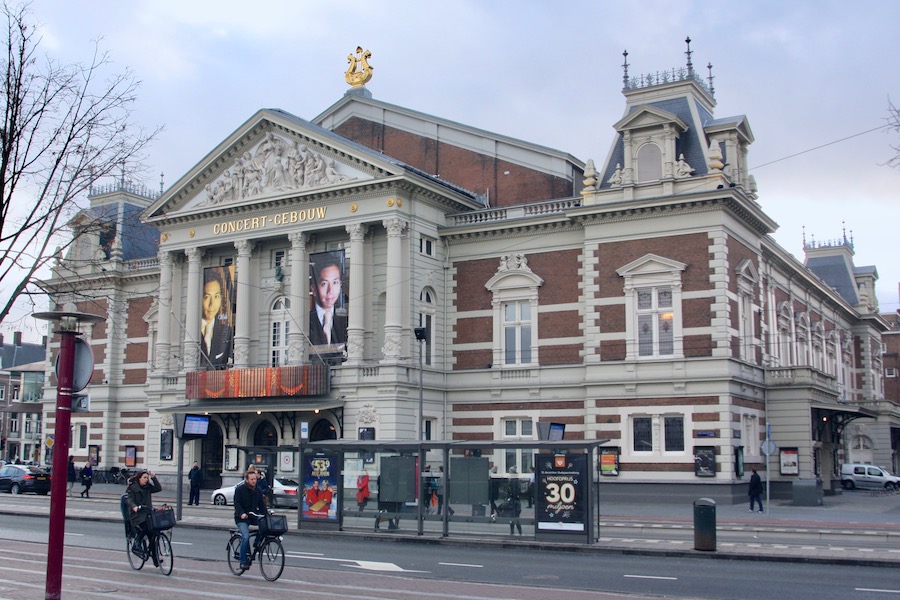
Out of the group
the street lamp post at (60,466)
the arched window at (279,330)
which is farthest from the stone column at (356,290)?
the street lamp post at (60,466)

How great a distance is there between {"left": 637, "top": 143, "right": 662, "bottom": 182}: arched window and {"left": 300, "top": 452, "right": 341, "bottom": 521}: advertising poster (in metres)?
21.3

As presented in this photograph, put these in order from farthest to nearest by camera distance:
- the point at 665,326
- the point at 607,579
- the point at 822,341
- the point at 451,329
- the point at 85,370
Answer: the point at 822,341 → the point at 451,329 → the point at 665,326 → the point at 607,579 → the point at 85,370

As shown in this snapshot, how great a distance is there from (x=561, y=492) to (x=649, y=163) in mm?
21835

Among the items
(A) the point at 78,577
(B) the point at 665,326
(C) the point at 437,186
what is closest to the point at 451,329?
(C) the point at 437,186

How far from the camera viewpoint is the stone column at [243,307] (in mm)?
48844

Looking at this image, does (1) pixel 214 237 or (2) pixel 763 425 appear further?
(1) pixel 214 237

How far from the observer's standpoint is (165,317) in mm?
52344

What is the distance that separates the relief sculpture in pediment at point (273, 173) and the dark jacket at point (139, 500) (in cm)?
2827

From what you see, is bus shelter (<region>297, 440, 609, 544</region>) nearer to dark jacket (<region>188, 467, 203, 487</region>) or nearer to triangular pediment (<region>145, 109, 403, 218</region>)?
dark jacket (<region>188, 467, 203, 487</region>)

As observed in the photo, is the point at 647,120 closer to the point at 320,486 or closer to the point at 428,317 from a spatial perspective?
the point at 428,317

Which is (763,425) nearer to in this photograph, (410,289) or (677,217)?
(677,217)

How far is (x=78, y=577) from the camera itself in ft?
57.3

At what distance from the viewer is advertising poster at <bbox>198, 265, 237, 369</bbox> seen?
49906mm

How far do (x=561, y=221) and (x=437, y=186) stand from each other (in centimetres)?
604
